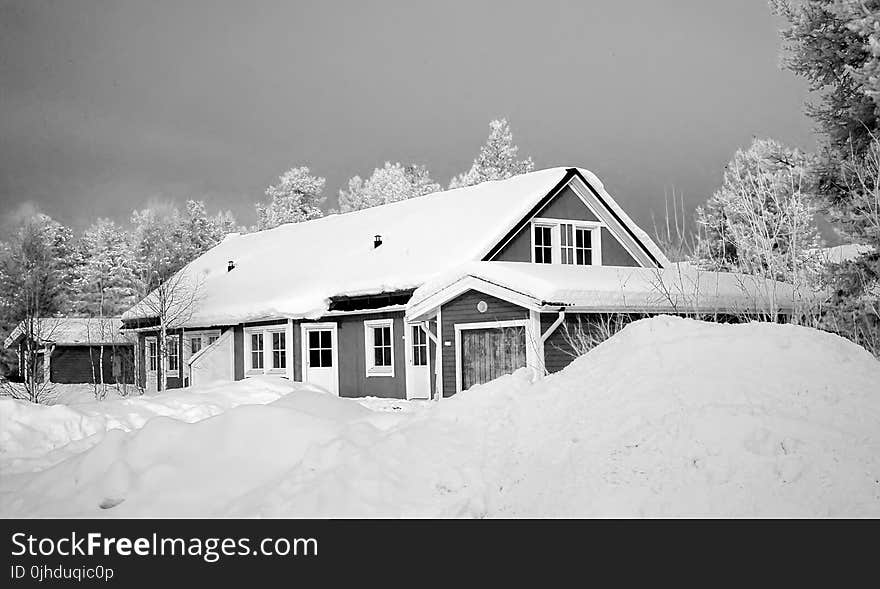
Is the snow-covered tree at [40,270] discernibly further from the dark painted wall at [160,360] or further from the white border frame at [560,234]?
the white border frame at [560,234]

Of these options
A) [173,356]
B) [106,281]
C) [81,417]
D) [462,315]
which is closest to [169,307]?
[173,356]

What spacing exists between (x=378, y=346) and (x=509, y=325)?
6423 millimetres

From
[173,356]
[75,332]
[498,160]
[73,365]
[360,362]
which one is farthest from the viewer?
[498,160]

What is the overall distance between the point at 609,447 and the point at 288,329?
18900 mm

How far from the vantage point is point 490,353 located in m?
18.4

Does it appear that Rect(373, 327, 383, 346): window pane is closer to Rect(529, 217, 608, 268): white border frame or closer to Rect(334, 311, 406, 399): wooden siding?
Rect(334, 311, 406, 399): wooden siding

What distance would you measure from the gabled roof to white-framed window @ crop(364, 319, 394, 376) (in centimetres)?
101

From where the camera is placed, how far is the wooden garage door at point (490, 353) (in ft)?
58.2

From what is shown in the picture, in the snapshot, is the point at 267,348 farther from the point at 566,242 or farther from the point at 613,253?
the point at 613,253

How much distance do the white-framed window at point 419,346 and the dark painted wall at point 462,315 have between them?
2.29 meters

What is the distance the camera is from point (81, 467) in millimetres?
7836

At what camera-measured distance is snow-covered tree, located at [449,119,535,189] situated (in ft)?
169
